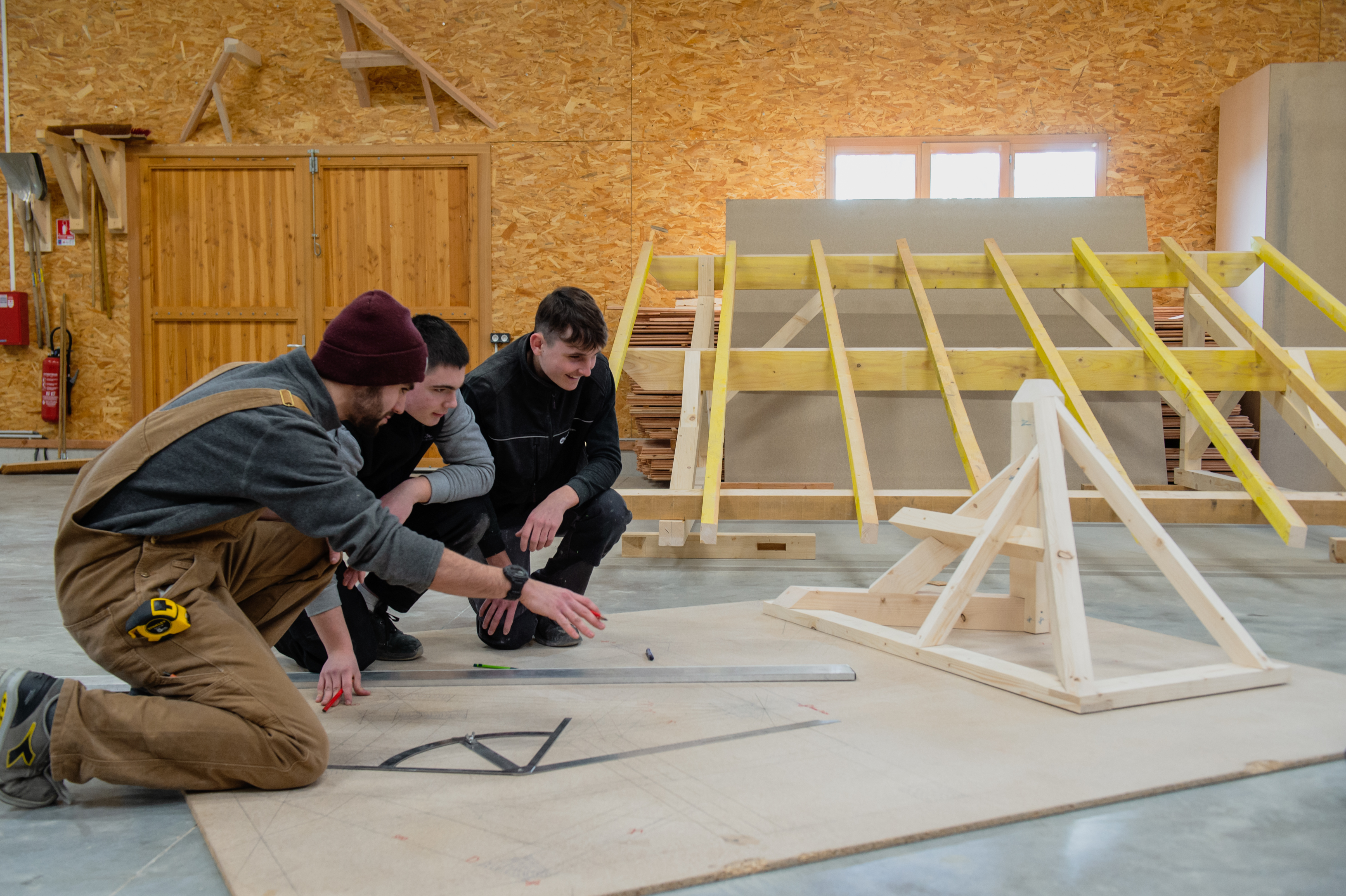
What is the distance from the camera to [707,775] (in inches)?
62.7

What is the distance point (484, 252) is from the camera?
283 inches

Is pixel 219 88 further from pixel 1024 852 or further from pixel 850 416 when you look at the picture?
pixel 1024 852

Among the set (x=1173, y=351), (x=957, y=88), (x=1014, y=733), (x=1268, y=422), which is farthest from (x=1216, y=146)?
(x=1014, y=733)

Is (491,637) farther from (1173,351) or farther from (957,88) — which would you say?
(957,88)

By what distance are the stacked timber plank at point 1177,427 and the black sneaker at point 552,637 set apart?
14.5 ft

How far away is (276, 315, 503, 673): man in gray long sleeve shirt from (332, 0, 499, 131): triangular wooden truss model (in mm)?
5412

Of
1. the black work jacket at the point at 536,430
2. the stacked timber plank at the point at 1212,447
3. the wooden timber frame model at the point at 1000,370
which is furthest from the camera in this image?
the stacked timber plank at the point at 1212,447

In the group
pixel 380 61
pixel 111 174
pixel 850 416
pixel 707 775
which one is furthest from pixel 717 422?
pixel 111 174

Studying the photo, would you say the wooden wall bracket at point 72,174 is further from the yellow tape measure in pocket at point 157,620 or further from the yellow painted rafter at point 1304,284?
the yellow painted rafter at point 1304,284

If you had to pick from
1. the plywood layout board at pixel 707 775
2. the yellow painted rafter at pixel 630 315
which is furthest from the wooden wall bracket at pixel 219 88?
the plywood layout board at pixel 707 775

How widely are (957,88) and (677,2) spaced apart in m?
2.23

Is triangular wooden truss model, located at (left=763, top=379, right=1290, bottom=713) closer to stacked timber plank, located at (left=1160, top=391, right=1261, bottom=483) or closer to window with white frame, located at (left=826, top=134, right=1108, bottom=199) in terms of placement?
stacked timber plank, located at (left=1160, top=391, right=1261, bottom=483)

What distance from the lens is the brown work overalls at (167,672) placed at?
4.77 feet

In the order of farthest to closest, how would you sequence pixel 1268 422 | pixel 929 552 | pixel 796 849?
1. pixel 1268 422
2. pixel 929 552
3. pixel 796 849
